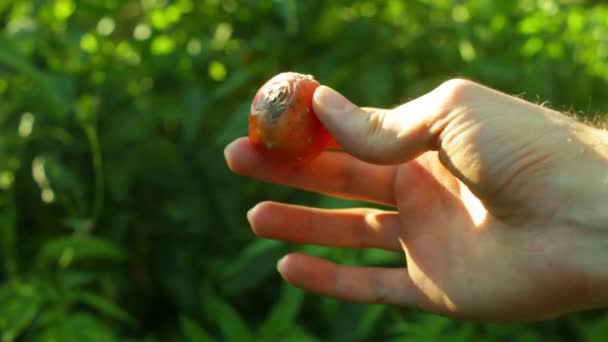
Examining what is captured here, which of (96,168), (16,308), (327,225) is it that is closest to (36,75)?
(96,168)

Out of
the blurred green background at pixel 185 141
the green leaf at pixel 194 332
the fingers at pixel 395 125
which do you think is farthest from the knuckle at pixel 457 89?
the green leaf at pixel 194 332

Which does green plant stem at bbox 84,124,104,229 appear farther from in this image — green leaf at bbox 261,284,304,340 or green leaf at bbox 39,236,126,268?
green leaf at bbox 261,284,304,340

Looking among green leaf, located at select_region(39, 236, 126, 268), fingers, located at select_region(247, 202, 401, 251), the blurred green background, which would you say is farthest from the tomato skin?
green leaf, located at select_region(39, 236, 126, 268)

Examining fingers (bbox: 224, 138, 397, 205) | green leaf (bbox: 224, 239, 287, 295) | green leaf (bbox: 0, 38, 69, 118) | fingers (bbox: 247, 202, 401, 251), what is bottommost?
green leaf (bbox: 224, 239, 287, 295)

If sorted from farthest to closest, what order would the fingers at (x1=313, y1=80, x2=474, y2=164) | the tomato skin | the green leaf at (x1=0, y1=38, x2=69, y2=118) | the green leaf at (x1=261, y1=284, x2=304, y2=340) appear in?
the green leaf at (x1=0, y1=38, x2=69, y2=118)
the green leaf at (x1=261, y1=284, x2=304, y2=340)
the tomato skin
the fingers at (x1=313, y1=80, x2=474, y2=164)

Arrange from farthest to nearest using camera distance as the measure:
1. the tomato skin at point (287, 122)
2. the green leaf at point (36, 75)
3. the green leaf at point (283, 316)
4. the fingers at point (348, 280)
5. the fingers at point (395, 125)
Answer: the green leaf at point (36, 75)
the green leaf at point (283, 316)
the fingers at point (348, 280)
the tomato skin at point (287, 122)
the fingers at point (395, 125)

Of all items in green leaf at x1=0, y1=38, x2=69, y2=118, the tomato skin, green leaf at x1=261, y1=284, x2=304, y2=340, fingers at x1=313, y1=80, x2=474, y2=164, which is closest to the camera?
fingers at x1=313, y1=80, x2=474, y2=164

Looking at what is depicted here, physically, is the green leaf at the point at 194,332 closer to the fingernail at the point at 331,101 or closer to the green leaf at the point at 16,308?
the green leaf at the point at 16,308
